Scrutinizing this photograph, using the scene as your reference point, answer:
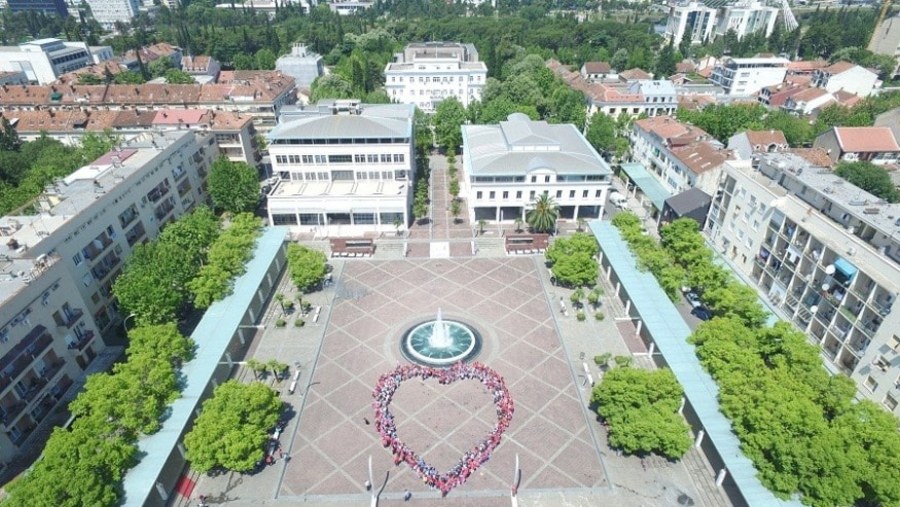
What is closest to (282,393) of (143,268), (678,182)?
(143,268)

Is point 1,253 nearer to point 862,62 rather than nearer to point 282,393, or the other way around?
point 282,393

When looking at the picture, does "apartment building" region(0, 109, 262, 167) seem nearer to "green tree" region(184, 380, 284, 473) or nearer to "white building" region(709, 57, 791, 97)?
"green tree" region(184, 380, 284, 473)

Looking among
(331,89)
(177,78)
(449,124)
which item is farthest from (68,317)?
(177,78)

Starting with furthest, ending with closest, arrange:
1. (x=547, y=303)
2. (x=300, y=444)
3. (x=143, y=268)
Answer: (x=547, y=303)
(x=143, y=268)
(x=300, y=444)

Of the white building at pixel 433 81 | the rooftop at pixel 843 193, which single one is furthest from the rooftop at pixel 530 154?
the white building at pixel 433 81

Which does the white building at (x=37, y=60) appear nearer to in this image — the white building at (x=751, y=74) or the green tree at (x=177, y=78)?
the green tree at (x=177, y=78)

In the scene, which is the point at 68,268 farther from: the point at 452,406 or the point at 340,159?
the point at 452,406
